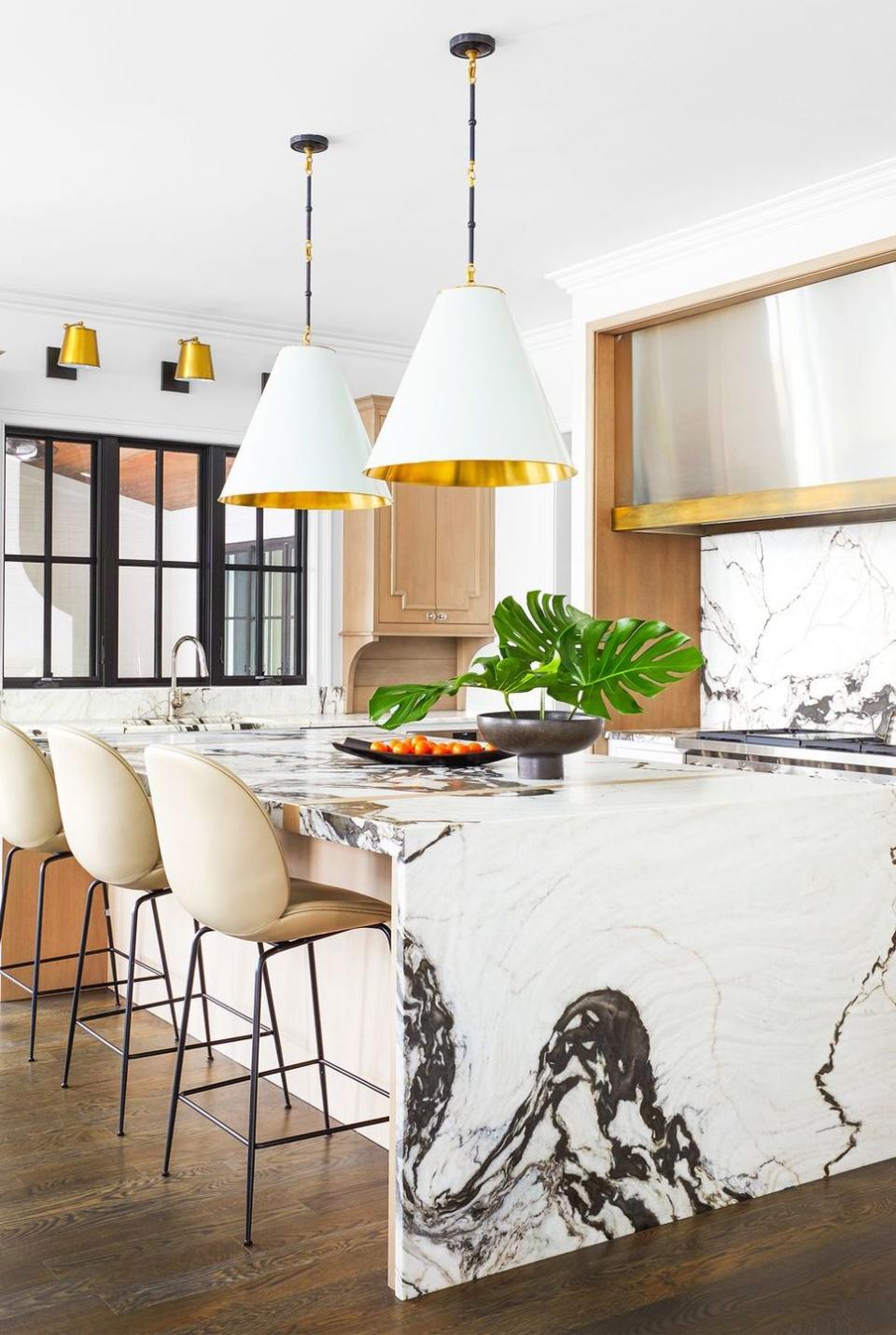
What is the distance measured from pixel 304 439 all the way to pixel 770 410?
1.97 meters

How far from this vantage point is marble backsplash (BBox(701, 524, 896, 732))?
4691 millimetres

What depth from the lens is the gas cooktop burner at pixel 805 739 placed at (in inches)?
169

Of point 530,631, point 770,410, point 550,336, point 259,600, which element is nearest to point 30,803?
point 530,631

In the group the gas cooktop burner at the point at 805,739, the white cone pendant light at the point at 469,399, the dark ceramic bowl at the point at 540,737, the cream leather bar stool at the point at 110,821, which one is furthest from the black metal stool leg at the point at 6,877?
the gas cooktop burner at the point at 805,739

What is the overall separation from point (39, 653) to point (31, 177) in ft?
6.88

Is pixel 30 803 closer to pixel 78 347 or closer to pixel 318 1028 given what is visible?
pixel 318 1028

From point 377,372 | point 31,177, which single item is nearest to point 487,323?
point 31,177

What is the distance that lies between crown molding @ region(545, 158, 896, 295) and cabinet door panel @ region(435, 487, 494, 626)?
1314mm

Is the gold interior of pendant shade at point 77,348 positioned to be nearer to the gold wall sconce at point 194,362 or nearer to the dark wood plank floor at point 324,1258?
the gold wall sconce at point 194,362

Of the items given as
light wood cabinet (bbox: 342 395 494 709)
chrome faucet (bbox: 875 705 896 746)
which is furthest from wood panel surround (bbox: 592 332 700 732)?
light wood cabinet (bbox: 342 395 494 709)

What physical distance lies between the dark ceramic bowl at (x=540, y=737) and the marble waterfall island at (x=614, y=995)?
83mm

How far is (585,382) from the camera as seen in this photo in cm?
521

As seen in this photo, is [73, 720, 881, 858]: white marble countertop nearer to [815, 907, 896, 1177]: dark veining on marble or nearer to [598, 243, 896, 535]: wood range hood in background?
[815, 907, 896, 1177]: dark veining on marble

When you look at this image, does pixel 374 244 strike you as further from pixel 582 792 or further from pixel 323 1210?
pixel 323 1210
